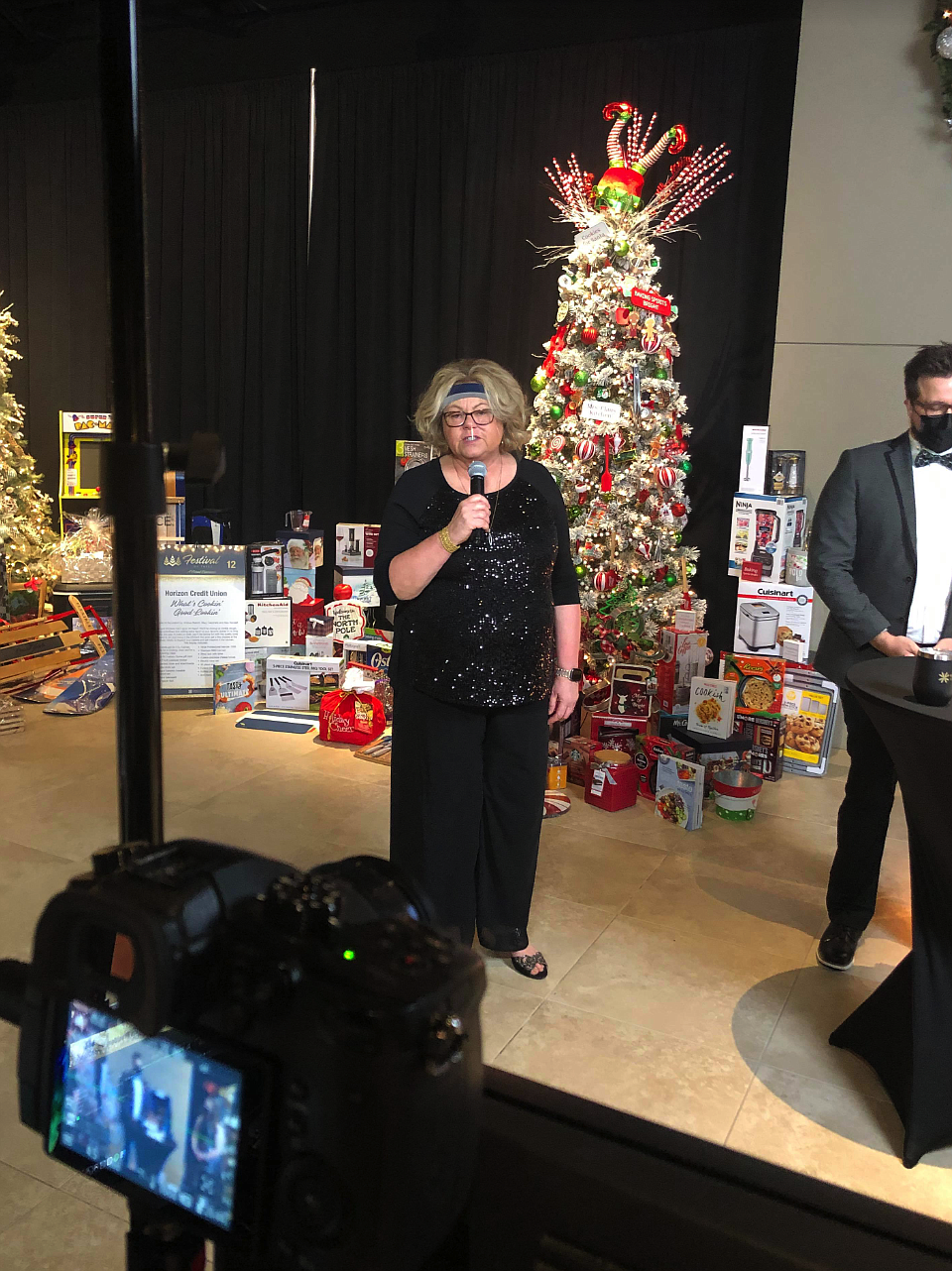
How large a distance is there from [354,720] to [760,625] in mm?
1863

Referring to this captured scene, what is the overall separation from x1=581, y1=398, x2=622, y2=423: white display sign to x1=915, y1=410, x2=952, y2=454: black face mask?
206 centimetres

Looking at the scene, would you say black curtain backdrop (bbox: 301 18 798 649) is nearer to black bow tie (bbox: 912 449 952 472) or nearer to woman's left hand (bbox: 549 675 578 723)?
black bow tie (bbox: 912 449 952 472)

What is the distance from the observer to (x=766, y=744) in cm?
410

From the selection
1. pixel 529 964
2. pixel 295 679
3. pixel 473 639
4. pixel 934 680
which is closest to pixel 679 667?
pixel 295 679

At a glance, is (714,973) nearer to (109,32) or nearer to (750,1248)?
(750,1248)

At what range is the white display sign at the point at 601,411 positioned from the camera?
438cm

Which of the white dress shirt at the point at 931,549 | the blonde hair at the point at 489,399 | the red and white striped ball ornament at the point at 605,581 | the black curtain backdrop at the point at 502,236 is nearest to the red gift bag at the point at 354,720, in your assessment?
the red and white striped ball ornament at the point at 605,581

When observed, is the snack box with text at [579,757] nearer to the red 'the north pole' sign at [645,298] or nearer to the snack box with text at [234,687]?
the snack box with text at [234,687]

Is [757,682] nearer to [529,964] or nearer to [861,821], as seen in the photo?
[861,821]

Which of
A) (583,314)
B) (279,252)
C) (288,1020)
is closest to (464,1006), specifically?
(288,1020)

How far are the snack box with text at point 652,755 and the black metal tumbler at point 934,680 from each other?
1991 mm

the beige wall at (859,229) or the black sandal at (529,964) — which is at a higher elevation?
the beige wall at (859,229)

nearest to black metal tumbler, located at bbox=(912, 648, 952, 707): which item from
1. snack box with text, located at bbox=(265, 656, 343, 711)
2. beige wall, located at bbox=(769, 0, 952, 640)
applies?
beige wall, located at bbox=(769, 0, 952, 640)

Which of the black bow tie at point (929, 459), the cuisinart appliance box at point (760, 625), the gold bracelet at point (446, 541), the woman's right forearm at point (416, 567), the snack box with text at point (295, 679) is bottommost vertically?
the snack box with text at point (295, 679)
